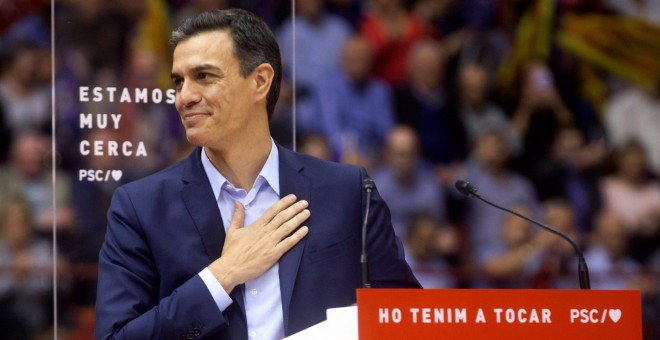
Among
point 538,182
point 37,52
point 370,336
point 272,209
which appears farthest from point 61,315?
point 538,182

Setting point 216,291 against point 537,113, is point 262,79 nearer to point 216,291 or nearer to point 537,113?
point 216,291

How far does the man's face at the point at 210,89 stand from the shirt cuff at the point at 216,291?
12.7 inches

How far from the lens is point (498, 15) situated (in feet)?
22.6

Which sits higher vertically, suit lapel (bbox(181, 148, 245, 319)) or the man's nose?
the man's nose

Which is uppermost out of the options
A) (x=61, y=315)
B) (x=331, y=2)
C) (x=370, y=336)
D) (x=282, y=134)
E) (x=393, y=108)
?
(x=331, y=2)

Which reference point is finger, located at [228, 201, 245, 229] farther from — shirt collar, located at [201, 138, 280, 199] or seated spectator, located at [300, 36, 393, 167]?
seated spectator, located at [300, 36, 393, 167]

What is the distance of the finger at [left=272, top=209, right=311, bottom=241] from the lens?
8.55 ft

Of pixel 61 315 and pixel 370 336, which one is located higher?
pixel 61 315

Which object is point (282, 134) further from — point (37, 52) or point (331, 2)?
point (331, 2)

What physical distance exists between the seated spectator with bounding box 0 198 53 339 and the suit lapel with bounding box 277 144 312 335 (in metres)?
2.55

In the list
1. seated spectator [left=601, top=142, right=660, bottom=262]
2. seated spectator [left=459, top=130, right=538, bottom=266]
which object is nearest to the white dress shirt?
seated spectator [left=459, top=130, right=538, bottom=266]

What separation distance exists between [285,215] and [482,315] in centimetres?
55

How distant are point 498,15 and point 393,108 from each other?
3.23 feet

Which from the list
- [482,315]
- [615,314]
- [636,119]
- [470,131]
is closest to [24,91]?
[470,131]
